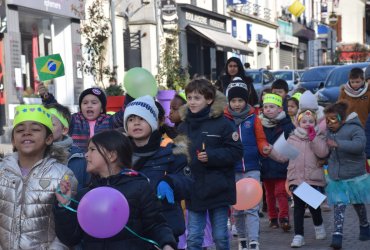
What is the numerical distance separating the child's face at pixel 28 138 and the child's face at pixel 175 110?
12.2ft

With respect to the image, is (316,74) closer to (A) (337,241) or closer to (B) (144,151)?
(A) (337,241)

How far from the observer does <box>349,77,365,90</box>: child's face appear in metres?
11.7

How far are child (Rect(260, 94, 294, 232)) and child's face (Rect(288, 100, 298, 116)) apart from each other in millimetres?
1537

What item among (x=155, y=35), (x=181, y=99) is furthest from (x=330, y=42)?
(x=181, y=99)

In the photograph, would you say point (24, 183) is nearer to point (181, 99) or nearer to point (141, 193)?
point (141, 193)

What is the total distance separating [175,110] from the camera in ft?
27.5

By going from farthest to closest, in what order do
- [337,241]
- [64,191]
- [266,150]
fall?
[337,241]
[266,150]
[64,191]

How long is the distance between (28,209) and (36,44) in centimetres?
1815

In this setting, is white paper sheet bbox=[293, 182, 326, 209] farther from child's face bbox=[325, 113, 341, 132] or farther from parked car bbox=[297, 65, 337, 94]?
parked car bbox=[297, 65, 337, 94]

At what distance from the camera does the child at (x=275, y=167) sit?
9.11 m

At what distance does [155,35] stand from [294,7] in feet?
59.6

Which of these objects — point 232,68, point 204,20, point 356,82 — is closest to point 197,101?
point 232,68

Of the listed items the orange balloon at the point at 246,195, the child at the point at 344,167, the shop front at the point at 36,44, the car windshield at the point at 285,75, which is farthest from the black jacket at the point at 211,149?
the car windshield at the point at 285,75

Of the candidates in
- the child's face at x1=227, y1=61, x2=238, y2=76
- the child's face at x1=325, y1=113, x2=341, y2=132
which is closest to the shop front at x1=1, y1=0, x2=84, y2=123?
the child's face at x1=227, y1=61, x2=238, y2=76
